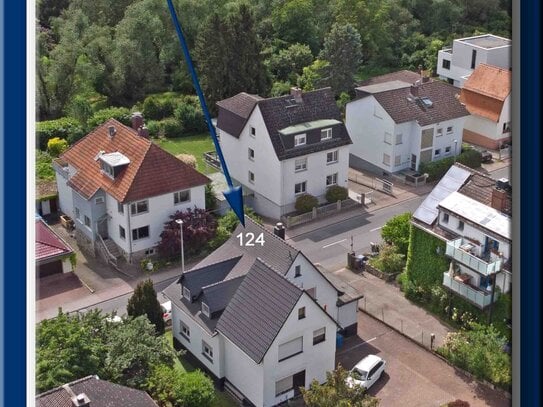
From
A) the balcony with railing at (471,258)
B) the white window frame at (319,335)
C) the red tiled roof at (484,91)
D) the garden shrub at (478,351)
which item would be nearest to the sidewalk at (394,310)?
the garden shrub at (478,351)

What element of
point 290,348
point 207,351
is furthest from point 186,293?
point 290,348

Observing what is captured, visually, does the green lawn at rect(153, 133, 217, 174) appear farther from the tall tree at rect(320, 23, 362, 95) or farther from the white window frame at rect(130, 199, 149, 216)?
the tall tree at rect(320, 23, 362, 95)

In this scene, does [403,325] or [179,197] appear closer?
[403,325]

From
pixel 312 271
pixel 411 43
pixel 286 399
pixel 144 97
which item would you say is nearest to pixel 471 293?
pixel 312 271

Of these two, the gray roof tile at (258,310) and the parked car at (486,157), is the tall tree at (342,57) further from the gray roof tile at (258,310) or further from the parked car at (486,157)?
the gray roof tile at (258,310)

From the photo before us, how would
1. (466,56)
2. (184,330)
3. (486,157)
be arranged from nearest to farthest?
(184,330) < (486,157) < (466,56)
